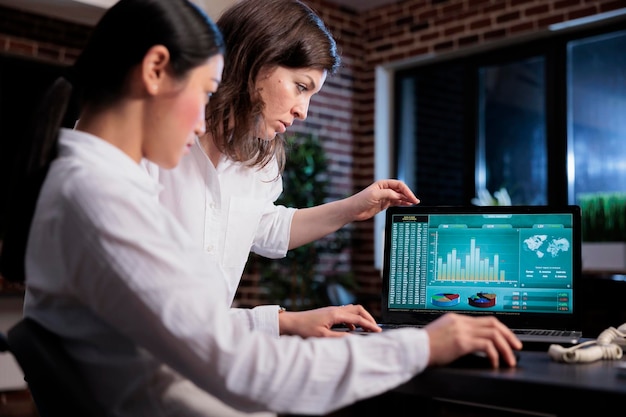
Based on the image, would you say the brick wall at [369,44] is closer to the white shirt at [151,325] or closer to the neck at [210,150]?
the neck at [210,150]

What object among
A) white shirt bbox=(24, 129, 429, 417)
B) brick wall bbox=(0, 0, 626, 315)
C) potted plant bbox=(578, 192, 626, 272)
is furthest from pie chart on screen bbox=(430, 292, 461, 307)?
brick wall bbox=(0, 0, 626, 315)

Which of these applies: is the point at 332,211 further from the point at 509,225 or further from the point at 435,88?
the point at 435,88

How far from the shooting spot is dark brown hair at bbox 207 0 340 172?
181cm

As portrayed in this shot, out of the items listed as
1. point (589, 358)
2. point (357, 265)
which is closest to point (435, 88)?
point (357, 265)

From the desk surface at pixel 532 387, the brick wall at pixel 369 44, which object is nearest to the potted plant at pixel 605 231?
the brick wall at pixel 369 44

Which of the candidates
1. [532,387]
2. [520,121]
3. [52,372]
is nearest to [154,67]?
[52,372]

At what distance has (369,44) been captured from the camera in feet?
21.0

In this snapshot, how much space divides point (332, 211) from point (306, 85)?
34 centimetres

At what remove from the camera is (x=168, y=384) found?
1.09 metres

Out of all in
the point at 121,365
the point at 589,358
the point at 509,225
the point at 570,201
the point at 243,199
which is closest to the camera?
the point at 121,365

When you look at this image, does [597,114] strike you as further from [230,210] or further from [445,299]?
[230,210]

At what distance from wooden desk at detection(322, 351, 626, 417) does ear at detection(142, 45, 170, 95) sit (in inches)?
23.8

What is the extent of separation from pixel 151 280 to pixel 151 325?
6 centimetres

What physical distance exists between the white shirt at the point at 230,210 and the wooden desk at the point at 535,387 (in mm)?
511
